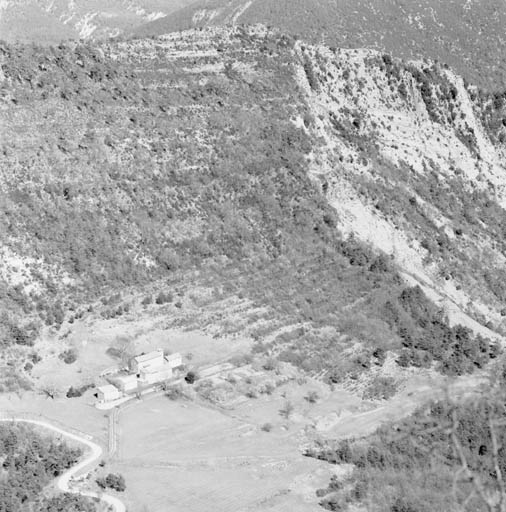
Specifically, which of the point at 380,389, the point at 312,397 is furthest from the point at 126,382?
the point at 380,389

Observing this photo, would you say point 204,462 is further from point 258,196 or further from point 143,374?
point 258,196

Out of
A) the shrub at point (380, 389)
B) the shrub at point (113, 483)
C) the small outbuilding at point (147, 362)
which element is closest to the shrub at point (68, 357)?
the small outbuilding at point (147, 362)

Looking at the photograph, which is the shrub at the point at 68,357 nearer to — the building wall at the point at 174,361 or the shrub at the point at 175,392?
the building wall at the point at 174,361

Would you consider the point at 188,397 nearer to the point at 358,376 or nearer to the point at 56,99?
the point at 358,376

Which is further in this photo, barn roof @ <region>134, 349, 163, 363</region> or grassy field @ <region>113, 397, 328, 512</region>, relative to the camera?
barn roof @ <region>134, 349, 163, 363</region>

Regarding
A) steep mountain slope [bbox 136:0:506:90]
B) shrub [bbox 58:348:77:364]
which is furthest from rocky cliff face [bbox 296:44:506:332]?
steep mountain slope [bbox 136:0:506:90]

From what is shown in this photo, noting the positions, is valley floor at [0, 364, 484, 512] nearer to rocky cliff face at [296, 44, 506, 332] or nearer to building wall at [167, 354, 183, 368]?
building wall at [167, 354, 183, 368]

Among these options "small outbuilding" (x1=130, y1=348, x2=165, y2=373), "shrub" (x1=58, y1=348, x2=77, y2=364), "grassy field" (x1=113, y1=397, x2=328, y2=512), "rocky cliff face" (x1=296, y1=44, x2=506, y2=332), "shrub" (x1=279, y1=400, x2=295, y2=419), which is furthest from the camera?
"rocky cliff face" (x1=296, y1=44, x2=506, y2=332)
